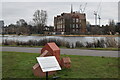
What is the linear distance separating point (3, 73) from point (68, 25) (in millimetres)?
63392

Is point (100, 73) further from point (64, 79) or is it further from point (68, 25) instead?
point (68, 25)

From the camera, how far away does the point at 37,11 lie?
59562mm

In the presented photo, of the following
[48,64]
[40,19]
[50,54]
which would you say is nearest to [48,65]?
[48,64]

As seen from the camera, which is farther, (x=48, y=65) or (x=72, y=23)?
(x=72, y=23)

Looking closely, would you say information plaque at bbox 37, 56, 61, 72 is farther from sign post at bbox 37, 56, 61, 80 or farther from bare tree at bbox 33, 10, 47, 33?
bare tree at bbox 33, 10, 47, 33

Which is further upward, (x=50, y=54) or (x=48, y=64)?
(x=50, y=54)

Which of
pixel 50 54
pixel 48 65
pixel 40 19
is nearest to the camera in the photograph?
pixel 48 65

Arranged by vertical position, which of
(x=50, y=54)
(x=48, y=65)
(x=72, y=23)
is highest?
(x=72, y=23)

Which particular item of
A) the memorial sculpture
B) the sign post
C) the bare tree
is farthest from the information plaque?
the bare tree

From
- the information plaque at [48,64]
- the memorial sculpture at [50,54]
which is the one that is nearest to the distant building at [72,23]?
the memorial sculpture at [50,54]

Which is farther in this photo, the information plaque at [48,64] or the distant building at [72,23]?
the distant building at [72,23]

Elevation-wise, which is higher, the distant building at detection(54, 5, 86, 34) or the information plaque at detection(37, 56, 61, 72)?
the distant building at detection(54, 5, 86, 34)

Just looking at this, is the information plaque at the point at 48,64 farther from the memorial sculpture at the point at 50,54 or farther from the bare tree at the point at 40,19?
the bare tree at the point at 40,19

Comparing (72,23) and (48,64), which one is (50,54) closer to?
(48,64)
